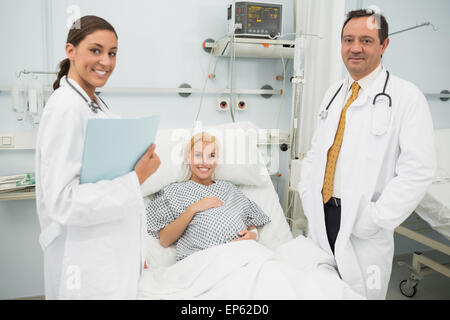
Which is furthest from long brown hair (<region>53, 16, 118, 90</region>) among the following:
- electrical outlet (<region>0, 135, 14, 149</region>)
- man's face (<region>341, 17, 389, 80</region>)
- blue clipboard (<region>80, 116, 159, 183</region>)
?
electrical outlet (<region>0, 135, 14, 149</region>)

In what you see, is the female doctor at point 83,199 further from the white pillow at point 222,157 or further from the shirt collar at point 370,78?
the shirt collar at point 370,78

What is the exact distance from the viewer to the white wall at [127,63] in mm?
1957

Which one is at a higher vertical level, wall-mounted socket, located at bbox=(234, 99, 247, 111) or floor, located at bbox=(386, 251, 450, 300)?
wall-mounted socket, located at bbox=(234, 99, 247, 111)

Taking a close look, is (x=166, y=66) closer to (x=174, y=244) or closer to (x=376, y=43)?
(x=174, y=244)

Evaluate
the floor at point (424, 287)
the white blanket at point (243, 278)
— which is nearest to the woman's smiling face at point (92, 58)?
the white blanket at point (243, 278)

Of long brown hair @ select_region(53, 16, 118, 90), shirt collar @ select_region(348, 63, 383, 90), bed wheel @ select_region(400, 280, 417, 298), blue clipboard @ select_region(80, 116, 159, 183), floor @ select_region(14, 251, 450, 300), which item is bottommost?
floor @ select_region(14, 251, 450, 300)

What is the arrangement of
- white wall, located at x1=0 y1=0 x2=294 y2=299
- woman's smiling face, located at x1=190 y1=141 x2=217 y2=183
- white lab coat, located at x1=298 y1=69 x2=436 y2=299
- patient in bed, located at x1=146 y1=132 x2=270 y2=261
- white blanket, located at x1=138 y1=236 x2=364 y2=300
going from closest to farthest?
white blanket, located at x1=138 y1=236 x2=364 y2=300 < white lab coat, located at x1=298 y1=69 x2=436 y2=299 < patient in bed, located at x1=146 y1=132 x2=270 y2=261 < woman's smiling face, located at x1=190 y1=141 x2=217 y2=183 < white wall, located at x1=0 y1=0 x2=294 y2=299

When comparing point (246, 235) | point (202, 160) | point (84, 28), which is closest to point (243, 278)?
point (246, 235)

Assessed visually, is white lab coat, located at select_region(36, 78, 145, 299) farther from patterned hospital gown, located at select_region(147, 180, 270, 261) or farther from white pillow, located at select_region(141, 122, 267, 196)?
white pillow, located at select_region(141, 122, 267, 196)

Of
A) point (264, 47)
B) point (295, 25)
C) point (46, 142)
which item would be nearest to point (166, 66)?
point (264, 47)

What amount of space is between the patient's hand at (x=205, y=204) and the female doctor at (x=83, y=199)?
49 cm

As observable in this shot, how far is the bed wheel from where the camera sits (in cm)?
210

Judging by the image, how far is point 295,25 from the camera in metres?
2.30
